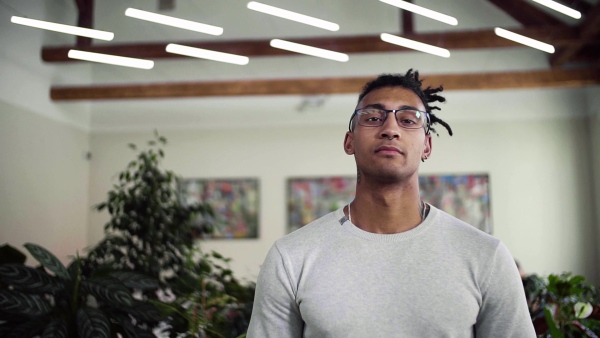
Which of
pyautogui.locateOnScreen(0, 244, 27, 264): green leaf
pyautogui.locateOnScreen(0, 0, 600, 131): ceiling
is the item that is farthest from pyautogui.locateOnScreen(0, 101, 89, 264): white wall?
pyautogui.locateOnScreen(0, 244, 27, 264): green leaf

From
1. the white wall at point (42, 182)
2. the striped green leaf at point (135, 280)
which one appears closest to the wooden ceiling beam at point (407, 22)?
the white wall at point (42, 182)

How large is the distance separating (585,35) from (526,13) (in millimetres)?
1171

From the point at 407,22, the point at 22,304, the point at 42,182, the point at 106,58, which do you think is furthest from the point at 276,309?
the point at 42,182

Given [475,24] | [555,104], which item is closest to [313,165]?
[475,24]

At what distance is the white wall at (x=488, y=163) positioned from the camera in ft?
→ 23.8

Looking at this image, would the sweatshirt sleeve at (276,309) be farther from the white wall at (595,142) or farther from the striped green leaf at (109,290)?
the white wall at (595,142)

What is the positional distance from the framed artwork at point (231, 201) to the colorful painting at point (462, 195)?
2406 mm

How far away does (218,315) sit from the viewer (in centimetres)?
216

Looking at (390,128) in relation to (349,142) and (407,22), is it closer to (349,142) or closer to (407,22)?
(349,142)

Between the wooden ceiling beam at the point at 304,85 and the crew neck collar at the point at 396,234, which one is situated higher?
the wooden ceiling beam at the point at 304,85

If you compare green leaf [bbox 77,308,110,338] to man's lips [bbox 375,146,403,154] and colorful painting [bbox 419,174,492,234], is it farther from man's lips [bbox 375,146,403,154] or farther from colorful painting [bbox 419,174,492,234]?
colorful painting [bbox 419,174,492,234]

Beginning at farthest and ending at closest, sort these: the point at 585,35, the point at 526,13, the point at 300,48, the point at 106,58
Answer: the point at 526,13 < the point at 585,35 < the point at 300,48 < the point at 106,58

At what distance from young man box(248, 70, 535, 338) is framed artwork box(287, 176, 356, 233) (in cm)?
618

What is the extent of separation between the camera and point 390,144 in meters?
1.26
